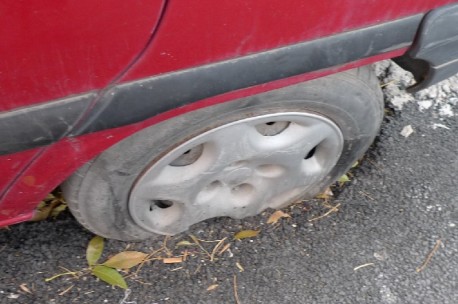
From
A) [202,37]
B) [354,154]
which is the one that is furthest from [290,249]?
[202,37]

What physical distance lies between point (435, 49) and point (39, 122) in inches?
45.2

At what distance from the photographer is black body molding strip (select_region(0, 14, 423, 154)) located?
1411mm

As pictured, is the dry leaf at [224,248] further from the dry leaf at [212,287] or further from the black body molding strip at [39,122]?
the black body molding strip at [39,122]

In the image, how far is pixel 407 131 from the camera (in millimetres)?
2605

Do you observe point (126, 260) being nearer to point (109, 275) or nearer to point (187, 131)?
point (109, 275)

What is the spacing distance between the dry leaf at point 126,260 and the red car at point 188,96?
69mm

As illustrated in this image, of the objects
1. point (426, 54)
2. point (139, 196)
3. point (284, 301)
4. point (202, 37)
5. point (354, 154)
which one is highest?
point (202, 37)

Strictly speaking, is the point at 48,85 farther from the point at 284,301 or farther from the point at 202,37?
the point at 284,301

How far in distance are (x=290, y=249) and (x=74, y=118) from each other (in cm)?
109

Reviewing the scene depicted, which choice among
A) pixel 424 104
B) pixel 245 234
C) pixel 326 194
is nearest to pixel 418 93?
pixel 424 104

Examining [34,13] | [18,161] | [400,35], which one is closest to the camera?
[34,13]

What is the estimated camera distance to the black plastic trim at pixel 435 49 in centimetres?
172

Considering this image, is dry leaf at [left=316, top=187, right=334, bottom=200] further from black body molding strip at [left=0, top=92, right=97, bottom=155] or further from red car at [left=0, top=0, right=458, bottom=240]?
black body molding strip at [left=0, top=92, right=97, bottom=155]

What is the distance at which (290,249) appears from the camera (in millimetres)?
2240
